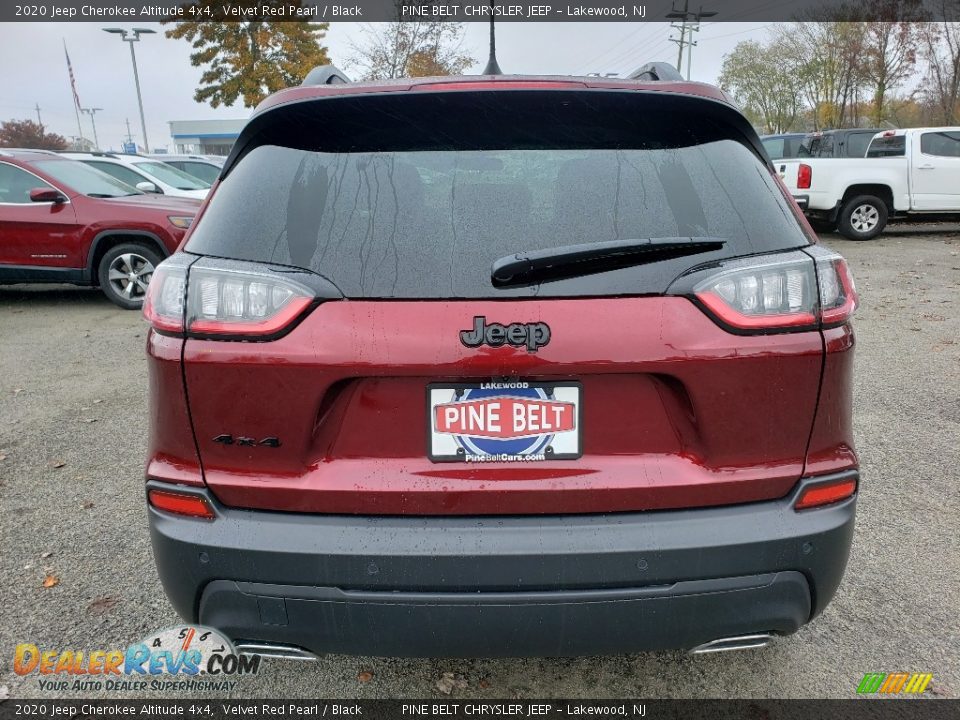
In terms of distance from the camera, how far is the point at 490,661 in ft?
7.72

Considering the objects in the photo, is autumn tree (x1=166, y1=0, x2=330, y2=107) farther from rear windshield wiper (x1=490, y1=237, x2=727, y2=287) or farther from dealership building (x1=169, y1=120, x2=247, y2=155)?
dealership building (x1=169, y1=120, x2=247, y2=155)

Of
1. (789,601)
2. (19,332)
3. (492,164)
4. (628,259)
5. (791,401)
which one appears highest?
(492,164)

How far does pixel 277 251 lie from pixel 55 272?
7725 millimetres

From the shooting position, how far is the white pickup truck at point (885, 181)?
40.9 ft

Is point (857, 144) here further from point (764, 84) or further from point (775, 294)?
point (764, 84)

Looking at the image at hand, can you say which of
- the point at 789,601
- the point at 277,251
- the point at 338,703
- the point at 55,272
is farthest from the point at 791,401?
the point at 55,272

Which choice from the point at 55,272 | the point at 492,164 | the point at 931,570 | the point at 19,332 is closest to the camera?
the point at 492,164

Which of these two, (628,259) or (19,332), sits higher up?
(628,259)

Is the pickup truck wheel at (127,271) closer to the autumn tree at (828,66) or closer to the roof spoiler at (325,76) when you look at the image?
the roof spoiler at (325,76)

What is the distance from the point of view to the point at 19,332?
718 cm

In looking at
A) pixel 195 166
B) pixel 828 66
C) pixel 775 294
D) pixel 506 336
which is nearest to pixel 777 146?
pixel 195 166

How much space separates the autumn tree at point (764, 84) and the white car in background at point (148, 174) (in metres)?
40.4

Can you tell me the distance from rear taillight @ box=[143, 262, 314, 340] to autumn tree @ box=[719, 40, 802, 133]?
157 ft

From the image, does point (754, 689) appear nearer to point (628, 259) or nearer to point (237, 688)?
point (628, 259)
